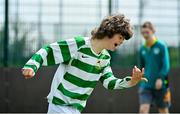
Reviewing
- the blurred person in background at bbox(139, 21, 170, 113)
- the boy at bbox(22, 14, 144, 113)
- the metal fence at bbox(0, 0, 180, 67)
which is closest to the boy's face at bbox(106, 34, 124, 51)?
the boy at bbox(22, 14, 144, 113)

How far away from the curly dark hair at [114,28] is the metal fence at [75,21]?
24.0 ft

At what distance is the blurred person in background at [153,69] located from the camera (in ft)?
32.4

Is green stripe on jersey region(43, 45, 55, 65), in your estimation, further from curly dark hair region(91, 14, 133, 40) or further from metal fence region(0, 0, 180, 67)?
metal fence region(0, 0, 180, 67)

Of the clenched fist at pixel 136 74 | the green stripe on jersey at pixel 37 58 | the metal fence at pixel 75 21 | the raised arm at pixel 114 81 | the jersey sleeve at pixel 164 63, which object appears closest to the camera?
the green stripe on jersey at pixel 37 58

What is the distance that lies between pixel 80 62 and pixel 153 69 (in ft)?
14.0

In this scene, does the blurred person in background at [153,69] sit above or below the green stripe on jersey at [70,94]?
below

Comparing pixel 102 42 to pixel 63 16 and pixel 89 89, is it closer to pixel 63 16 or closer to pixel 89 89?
pixel 89 89

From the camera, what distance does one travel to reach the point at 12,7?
13422 millimetres

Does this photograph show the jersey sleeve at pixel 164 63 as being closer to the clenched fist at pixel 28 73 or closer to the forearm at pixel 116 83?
the forearm at pixel 116 83

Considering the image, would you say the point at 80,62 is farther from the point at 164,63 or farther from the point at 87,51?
the point at 164,63

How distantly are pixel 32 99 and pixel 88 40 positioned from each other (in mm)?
7556

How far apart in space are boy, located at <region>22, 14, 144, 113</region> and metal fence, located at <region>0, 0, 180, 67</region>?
732 centimetres

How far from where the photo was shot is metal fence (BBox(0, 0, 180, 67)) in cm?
1341

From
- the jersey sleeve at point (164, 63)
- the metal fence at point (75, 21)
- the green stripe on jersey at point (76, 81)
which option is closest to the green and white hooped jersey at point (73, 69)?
the green stripe on jersey at point (76, 81)
